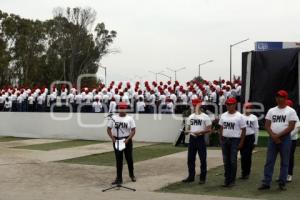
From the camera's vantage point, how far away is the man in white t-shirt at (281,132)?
9539 mm

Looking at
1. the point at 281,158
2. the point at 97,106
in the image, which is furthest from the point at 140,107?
the point at 281,158

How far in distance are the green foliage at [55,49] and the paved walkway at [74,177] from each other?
46748mm

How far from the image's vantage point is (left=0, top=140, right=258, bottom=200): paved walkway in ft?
31.3

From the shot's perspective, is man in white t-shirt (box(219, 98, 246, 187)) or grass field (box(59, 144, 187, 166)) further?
grass field (box(59, 144, 187, 166))

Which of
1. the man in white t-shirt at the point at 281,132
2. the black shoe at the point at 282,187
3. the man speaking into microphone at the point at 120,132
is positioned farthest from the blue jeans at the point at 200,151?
the black shoe at the point at 282,187

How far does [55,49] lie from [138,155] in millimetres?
54257

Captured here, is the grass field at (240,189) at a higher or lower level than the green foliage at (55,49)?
lower

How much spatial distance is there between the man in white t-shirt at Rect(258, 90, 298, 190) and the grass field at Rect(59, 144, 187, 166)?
223 inches

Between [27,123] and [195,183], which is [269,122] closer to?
[195,183]

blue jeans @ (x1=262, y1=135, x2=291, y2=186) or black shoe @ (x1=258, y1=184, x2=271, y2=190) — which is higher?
blue jeans @ (x1=262, y1=135, x2=291, y2=186)

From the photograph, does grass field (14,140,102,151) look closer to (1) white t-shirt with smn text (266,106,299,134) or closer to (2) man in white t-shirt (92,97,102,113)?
(2) man in white t-shirt (92,97,102,113)

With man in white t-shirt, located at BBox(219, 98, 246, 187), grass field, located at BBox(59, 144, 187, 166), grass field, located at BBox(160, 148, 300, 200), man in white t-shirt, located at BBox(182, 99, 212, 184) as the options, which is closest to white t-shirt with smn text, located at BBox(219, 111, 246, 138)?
man in white t-shirt, located at BBox(219, 98, 246, 187)

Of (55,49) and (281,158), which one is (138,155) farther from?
(55,49)

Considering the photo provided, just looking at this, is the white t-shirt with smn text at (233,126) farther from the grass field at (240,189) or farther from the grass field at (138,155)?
the grass field at (138,155)
